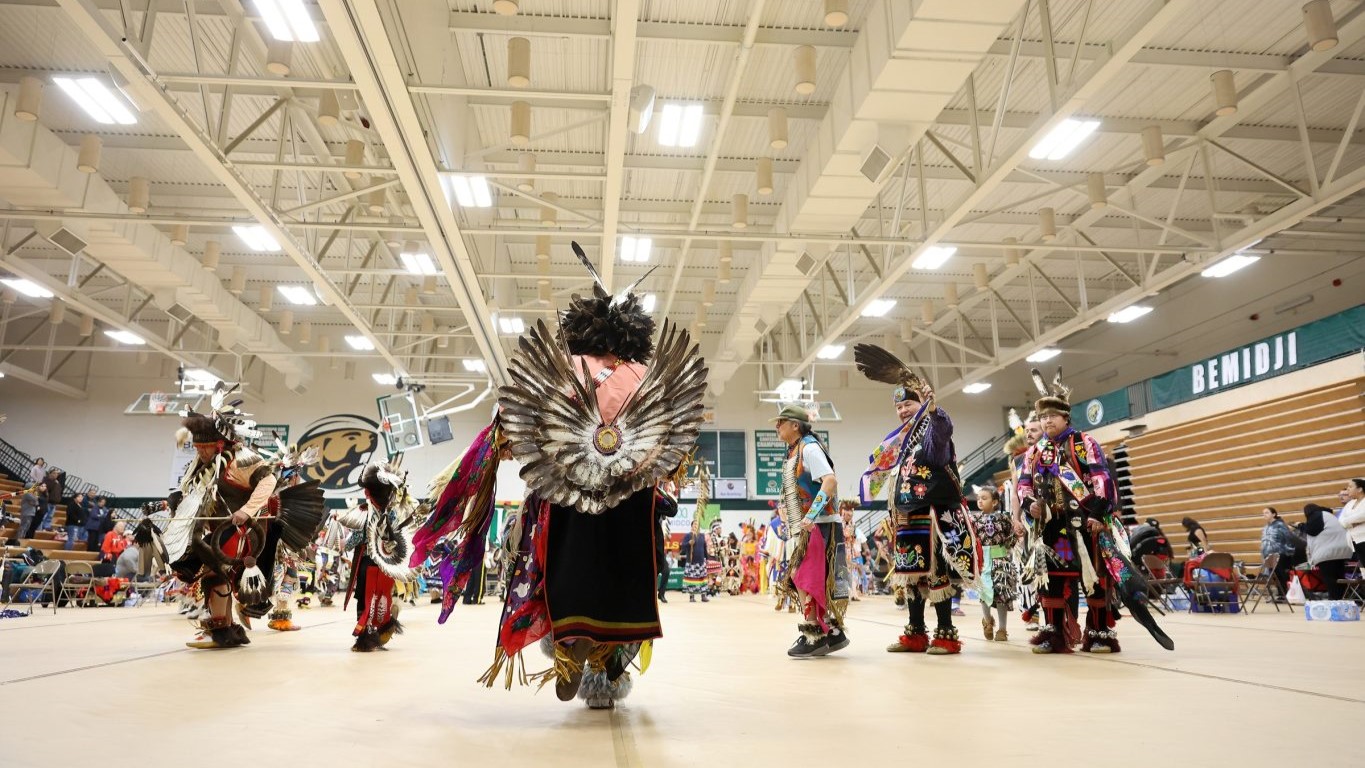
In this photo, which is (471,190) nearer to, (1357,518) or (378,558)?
(378,558)

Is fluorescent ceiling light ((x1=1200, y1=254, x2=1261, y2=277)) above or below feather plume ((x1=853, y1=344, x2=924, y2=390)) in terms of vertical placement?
above

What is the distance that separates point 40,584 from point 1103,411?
18.6 m

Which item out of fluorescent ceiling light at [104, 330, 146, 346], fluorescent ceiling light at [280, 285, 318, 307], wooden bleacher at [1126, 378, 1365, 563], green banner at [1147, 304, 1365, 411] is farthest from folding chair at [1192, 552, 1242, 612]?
fluorescent ceiling light at [104, 330, 146, 346]

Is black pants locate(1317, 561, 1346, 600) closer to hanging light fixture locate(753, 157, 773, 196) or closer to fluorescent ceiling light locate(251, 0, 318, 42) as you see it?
hanging light fixture locate(753, 157, 773, 196)

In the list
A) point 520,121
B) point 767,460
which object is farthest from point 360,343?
point 520,121

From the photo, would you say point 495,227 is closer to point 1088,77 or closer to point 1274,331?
point 1088,77

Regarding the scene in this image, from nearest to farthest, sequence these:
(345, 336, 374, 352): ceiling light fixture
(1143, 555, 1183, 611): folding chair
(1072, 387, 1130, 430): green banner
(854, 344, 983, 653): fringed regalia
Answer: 1. (854, 344, 983, 653): fringed regalia
2. (1143, 555, 1183, 611): folding chair
3. (1072, 387, 1130, 430): green banner
4. (345, 336, 374, 352): ceiling light fixture

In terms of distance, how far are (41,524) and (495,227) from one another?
11984 mm

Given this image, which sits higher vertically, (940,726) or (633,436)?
(633,436)

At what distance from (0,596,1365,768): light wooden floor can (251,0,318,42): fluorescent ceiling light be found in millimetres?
4972

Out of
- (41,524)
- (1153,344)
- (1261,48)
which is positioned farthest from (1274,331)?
(41,524)

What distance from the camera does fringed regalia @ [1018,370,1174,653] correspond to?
453cm

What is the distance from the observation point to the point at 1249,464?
13336mm

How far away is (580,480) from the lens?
252 centimetres
